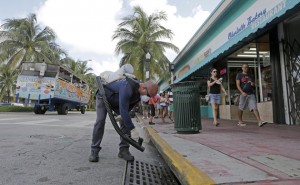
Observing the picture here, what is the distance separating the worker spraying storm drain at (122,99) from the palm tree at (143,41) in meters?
20.7

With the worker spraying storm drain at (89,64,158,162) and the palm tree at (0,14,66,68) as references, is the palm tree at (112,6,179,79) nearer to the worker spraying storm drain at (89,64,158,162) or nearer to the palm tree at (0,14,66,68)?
the palm tree at (0,14,66,68)

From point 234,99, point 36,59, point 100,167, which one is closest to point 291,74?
point 234,99

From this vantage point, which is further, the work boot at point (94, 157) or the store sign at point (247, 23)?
the store sign at point (247, 23)

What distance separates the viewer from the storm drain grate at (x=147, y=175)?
3.27 m

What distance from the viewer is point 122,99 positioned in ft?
12.5

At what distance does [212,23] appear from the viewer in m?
12.4

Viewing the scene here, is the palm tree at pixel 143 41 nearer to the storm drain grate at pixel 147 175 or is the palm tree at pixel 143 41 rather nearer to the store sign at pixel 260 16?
the store sign at pixel 260 16

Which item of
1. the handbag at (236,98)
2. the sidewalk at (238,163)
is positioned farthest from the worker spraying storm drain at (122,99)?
the handbag at (236,98)

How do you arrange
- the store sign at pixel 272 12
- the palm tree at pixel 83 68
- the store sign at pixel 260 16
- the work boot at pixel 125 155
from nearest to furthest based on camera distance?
the work boot at pixel 125 155 < the store sign at pixel 272 12 < the store sign at pixel 260 16 < the palm tree at pixel 83 68

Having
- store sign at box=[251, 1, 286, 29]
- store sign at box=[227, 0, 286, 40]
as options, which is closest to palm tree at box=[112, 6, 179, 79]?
store sign at box=[227, 0, 286, 40]

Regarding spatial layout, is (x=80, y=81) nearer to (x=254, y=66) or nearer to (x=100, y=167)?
(x=254, y=66)

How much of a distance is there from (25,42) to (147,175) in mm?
29967

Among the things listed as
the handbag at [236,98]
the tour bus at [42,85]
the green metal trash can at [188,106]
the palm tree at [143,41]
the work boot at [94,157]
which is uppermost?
the palm tree at [143,41]

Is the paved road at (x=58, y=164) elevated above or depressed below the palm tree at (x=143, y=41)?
below
